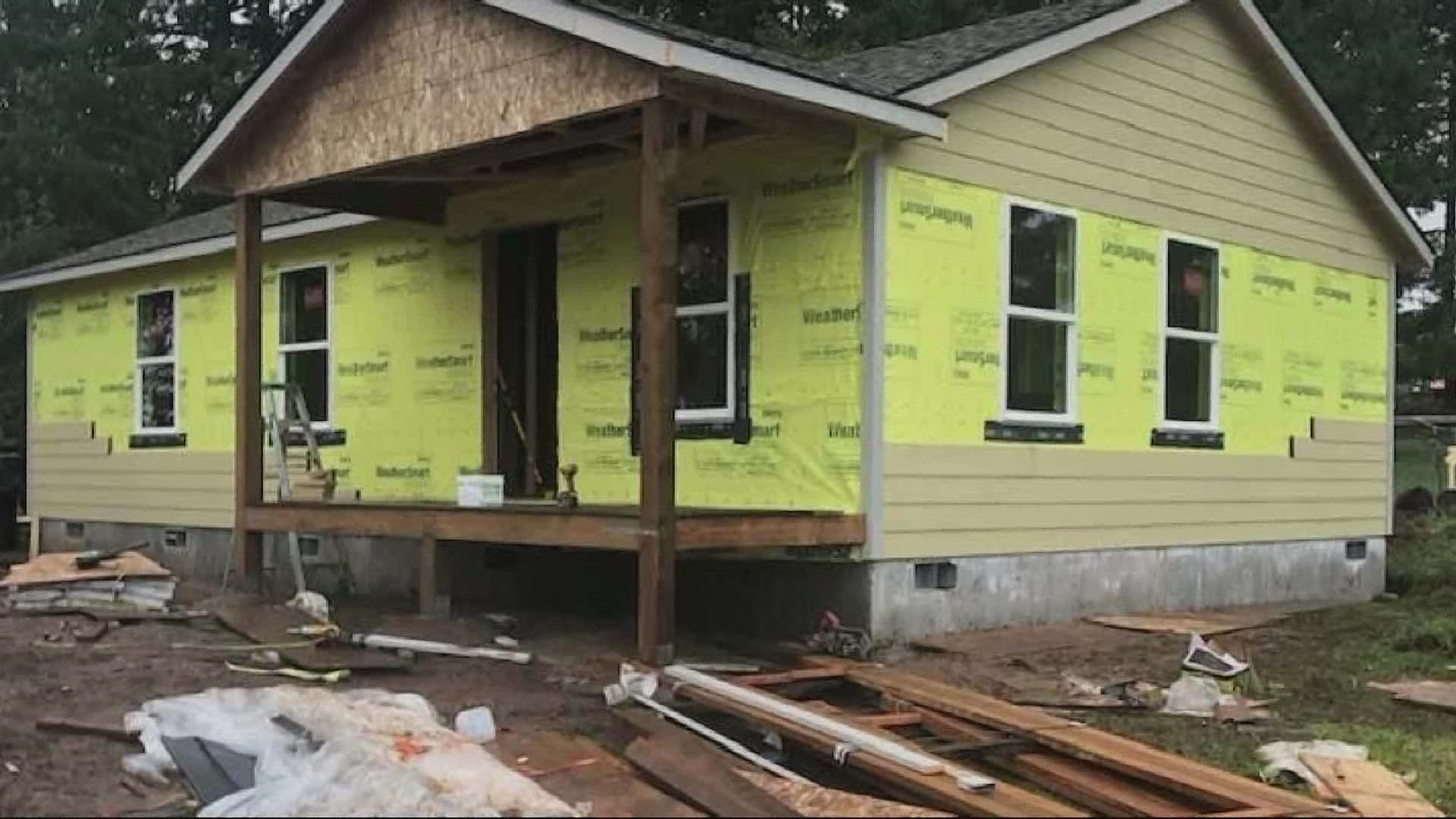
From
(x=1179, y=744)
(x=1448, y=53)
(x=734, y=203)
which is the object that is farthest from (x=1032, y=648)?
(x=1448, y=53)

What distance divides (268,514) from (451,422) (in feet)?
6.29

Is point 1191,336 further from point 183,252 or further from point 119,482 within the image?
point 119,482

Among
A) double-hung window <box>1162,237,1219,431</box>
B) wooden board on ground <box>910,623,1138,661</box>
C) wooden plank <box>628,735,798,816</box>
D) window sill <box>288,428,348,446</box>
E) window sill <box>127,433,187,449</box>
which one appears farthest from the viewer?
window sill <box>127,433,187,449</box>

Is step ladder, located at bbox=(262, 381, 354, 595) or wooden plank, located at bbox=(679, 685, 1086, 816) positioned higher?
step ladder, located at bbox=(262, 381, 354, 595)

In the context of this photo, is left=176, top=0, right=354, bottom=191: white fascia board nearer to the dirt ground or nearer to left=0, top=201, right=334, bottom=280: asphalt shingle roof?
left=0, top=201, right=334, bottom=280: asphalt shingle roof

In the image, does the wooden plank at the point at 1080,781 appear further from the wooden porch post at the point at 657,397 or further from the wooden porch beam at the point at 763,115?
the wooden porch beam at the point at 763,115

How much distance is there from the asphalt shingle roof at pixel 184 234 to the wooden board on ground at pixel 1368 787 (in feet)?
32.6

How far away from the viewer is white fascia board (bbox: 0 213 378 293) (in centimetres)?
1388

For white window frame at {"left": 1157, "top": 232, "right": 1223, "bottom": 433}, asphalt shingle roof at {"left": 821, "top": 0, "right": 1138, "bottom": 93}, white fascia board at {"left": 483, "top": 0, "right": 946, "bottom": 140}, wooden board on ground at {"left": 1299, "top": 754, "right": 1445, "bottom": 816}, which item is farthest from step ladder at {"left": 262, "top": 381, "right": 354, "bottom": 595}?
wooden board on ground at {"left": 1299, "top": 754, "right": 1445, "bottom": 816}

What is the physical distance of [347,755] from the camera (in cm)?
543

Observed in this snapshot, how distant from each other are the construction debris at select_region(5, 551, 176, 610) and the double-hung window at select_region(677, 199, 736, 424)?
13.8 feet

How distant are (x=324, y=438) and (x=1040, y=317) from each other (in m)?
7.00

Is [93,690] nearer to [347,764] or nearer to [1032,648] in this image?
[347,764]

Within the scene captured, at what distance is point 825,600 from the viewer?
9898 millimetres
